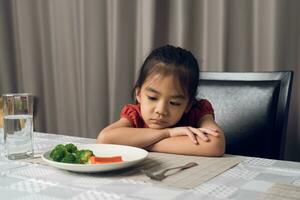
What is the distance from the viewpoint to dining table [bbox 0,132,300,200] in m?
0.73

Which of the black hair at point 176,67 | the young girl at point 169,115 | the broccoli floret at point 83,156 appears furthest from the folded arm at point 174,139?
the broccoli floret at point 83,156

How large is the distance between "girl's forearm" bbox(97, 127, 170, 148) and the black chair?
Result: 41 cm

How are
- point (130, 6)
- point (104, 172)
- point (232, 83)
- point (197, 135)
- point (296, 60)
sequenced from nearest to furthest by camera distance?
point (104, 172) < point (197, 135) < point (232, 83) < point (296, 60) < point (130, 6)

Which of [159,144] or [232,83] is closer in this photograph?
[159,144]

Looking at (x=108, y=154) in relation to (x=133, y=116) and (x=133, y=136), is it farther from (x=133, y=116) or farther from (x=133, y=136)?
(x=133, y=116)

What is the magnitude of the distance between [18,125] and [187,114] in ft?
1.75

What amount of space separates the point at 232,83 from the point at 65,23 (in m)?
1.32

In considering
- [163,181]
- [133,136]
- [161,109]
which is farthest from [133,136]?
[163,181]

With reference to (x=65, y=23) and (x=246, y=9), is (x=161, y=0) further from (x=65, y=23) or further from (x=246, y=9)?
(x=65, y=23)

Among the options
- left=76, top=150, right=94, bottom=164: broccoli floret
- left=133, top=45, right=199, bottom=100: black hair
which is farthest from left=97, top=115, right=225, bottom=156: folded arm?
left=76, top=150, right=94, bottom=164: broccoli floret

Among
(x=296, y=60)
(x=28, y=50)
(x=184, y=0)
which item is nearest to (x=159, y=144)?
(x=296, y=60)

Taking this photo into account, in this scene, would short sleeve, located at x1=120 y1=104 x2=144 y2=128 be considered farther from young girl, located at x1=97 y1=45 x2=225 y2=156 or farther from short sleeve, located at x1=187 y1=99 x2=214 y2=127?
short sleeve, located at x1=187 y1=99 x2=214 y2=127

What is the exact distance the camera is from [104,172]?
88cm

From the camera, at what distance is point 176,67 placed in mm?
1234
